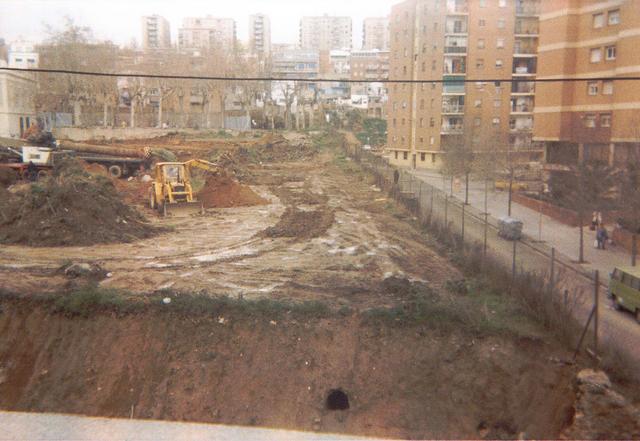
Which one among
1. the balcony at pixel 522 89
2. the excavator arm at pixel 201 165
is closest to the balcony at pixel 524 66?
the balcony at pixel 522 89

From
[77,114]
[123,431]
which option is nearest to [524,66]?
[77,114]

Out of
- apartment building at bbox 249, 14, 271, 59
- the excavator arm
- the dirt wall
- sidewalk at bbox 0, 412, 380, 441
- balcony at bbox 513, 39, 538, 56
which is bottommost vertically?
sidewalk at bbox 0, 412, 380, 441

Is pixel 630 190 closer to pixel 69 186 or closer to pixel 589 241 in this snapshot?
pixel 589 241

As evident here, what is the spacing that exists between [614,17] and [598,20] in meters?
0.77

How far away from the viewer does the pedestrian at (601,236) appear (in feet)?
53.4

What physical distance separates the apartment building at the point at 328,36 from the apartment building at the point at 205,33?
29049 mm

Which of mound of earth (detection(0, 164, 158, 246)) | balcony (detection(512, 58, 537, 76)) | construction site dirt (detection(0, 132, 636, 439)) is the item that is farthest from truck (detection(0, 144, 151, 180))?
balcony (detection(512, 58, 537, 76))

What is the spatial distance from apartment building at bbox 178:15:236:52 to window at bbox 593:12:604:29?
26183 millimetres

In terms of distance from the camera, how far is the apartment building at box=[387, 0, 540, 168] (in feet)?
119

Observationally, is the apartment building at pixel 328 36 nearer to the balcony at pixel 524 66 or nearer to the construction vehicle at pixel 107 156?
the balcony at pixel 524 66

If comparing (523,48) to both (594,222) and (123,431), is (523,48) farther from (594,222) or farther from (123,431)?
(123,431)

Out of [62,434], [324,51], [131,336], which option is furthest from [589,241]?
[324,51]

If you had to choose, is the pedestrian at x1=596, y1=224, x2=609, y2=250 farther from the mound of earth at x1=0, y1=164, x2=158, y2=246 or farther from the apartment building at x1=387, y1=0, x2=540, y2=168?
the apartment building at x1=387, y1=0, x2=540, y2=168

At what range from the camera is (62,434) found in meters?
7.34
